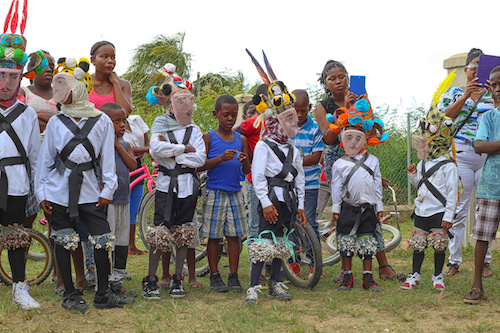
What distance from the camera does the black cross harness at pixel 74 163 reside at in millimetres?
4574

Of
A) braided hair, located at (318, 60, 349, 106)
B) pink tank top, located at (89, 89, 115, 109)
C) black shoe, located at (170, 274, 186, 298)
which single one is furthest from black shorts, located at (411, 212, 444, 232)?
pink tank top, located at (89, 89, 115, 109)

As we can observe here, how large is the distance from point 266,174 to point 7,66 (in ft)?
8.16

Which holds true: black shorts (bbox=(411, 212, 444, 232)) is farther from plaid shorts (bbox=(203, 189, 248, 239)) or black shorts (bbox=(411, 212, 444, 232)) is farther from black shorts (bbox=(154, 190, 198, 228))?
black shorts (bbox=(154, 190, 198, 228))

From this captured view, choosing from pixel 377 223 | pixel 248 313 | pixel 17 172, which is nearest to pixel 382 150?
pixel 377 223

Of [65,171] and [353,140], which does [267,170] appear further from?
[65,171]

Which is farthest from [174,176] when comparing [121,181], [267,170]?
[267,170]

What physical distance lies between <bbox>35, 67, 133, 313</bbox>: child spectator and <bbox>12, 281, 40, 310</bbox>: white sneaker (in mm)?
267

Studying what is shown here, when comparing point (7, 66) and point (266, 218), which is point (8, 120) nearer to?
point (7, 66)

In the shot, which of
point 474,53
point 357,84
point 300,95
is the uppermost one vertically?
point 474,53

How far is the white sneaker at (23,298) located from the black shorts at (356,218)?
2973 millimetres

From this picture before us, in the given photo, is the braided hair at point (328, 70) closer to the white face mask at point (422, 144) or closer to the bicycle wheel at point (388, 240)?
the white face mask at point (422, 144)

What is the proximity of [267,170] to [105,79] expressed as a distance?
2151 millimetres

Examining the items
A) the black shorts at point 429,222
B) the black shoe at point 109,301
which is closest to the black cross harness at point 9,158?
the black shoe at point 109,301

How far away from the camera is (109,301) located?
4859 mm
